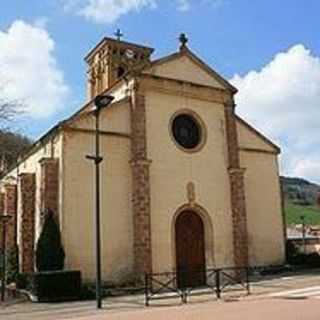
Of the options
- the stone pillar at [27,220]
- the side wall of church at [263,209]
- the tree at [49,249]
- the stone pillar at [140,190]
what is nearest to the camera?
the tree at [49,249]

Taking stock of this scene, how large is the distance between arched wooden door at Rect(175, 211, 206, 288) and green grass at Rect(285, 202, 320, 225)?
36504mm

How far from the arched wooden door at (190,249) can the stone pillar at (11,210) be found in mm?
7699

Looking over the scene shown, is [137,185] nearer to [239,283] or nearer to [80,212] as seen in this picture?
[80,212]

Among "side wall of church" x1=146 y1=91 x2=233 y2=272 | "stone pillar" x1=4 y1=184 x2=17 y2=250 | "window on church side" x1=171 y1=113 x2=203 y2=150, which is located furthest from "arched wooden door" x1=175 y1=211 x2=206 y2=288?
"stone pillar" x1=4 y1=184 x2=17 y2=250

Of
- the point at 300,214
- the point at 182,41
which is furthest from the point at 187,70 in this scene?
the point at 300,214

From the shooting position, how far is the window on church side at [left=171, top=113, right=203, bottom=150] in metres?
25.2

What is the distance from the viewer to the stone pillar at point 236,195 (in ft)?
82.9

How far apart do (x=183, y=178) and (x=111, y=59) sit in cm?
1215

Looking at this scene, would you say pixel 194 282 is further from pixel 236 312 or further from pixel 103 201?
pixel 236 312

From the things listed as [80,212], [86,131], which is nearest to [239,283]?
[80,212]

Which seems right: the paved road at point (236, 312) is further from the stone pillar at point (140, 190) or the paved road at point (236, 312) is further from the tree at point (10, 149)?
the tree at point (10, 149)

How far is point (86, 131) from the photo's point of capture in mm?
22844

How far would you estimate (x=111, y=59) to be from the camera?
33.9 meters

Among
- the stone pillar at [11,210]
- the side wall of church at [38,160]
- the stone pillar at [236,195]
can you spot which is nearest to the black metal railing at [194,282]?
the stone pillar at [236,195]
